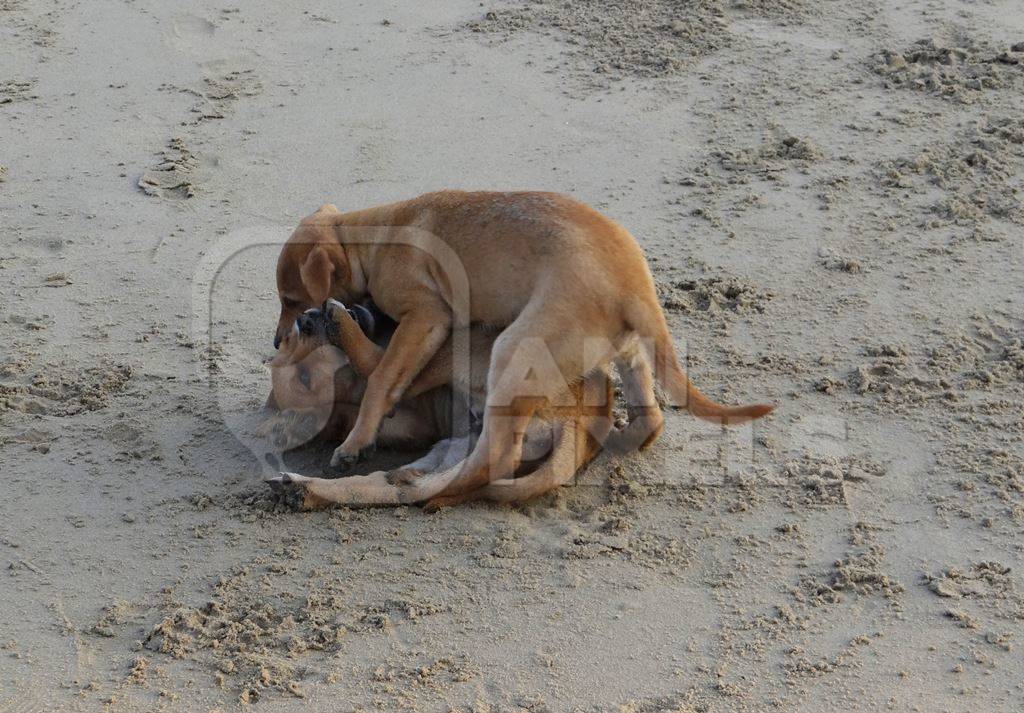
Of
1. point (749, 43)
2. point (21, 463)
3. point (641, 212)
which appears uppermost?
point (749, 43)

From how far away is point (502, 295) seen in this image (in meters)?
4.98

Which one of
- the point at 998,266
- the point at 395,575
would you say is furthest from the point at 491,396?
the point at 998,266

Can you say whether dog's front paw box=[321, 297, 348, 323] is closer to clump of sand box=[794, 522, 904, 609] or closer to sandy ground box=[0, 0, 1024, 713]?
sandy ground box=[0, 0, 1024, 713]

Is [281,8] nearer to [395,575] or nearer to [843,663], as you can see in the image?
[395,575]

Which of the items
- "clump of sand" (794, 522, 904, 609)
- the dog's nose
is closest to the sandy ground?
"clump of sand" (794, 522, 904, 609)

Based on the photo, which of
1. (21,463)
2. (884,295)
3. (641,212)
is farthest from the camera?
(641,212)

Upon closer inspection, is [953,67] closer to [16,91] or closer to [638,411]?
[638,411]

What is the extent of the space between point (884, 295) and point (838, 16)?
10.6 feet

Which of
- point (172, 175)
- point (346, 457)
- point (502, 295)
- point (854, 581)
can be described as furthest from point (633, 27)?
point (854, 581)

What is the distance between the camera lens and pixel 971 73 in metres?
7.97

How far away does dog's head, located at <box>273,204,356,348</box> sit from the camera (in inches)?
211

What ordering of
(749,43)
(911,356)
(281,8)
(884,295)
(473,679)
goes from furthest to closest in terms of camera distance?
1. (281,8)
2. (749,43)
3. (884,295)
4. (911,356)
5. (473,679)

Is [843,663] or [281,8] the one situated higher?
[281,8]

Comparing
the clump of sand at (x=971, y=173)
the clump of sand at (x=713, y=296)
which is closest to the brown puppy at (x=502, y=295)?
the clump of sand at (x=713, y=296)
